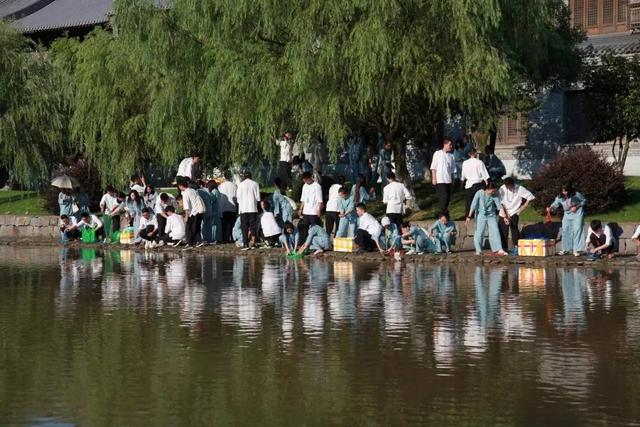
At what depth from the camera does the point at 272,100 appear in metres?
31.6

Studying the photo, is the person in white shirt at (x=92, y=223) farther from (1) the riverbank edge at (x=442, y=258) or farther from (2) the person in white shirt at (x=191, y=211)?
(2) the person in white shirt at (x=191, y=211)

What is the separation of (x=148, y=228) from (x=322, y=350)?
1982cm

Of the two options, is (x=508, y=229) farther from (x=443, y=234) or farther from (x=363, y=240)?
(x=363, y=240)

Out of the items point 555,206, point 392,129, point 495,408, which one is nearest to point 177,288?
point 555,206

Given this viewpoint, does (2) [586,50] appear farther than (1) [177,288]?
Yes

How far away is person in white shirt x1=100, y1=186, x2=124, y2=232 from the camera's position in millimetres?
35125

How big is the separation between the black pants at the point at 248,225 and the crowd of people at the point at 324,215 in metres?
0.02


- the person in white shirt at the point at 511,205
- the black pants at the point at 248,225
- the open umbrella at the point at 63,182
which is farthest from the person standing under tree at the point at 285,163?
the person in white shirt at the point at 511,205

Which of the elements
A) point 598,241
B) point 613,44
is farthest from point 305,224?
point 613,44

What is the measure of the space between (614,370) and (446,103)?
18616mm

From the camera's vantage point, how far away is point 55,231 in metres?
39.3

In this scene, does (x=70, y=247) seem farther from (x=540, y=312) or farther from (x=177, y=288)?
(x=540, y=312)

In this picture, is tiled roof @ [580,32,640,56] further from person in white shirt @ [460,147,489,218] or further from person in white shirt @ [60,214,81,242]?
person in white shirt @ [60,214,81,242]

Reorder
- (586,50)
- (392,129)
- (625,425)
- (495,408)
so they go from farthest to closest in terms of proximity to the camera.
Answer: (586,50) < (392,129) < (495,408) < (625,425)
